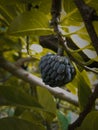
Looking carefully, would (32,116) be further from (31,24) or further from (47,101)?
(31,24)

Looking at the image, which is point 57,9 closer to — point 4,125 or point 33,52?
point 4,125

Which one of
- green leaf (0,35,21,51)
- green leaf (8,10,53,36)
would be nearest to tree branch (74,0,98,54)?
green leaf (8,10,53,36)

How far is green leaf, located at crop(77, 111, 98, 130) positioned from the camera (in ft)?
2.79

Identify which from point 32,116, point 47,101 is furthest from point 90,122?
point 32,116

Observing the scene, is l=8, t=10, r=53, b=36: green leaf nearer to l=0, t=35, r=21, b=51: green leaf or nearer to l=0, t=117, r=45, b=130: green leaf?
l=0, t=117, r=45, b=130: green leaf

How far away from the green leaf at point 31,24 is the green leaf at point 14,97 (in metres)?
0.18

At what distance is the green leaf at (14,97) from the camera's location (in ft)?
3.18

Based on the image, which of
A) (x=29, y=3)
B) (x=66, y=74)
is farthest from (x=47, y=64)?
(x=29, y=3)

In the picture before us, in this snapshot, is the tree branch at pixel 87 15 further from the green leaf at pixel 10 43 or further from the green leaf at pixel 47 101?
the green leaf at pixel 10 43

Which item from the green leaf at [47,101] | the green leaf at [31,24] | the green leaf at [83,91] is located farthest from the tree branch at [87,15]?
the green leaf at [47,101]

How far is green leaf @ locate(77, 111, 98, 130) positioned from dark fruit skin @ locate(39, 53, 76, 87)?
10 centimetres

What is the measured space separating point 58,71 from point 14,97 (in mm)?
172

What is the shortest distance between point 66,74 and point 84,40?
11 cm

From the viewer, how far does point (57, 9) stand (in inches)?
30.2
